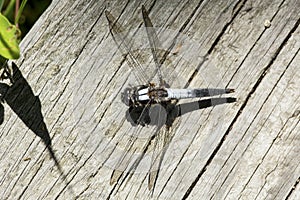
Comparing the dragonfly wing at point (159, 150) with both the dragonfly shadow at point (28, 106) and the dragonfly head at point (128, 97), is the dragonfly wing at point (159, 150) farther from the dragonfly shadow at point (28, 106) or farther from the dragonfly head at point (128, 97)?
the dragonfly shadow at point (28, 106)

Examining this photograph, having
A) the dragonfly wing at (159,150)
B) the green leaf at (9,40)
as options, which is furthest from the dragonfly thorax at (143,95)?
the green leaf at (9,40)

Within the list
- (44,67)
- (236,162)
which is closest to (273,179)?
(236,162)

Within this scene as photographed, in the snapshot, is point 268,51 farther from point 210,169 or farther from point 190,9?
point 210,169

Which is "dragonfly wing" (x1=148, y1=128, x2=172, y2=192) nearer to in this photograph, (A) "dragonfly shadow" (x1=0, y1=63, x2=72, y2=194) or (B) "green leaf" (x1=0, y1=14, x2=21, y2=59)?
(A) "dragonfly shadow" (x1=0, y1=63, x2=72, y2=194)

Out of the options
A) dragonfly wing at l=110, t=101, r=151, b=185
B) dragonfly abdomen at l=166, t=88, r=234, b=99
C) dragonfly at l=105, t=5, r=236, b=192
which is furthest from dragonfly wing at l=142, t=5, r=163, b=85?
Answer: dragonfly wing at l=110, t=101, r=151, b=185

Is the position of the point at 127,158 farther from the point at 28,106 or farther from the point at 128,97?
the point at 28,106

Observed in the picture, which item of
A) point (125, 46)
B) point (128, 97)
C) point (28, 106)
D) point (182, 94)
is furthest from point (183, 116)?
point (28, 106)

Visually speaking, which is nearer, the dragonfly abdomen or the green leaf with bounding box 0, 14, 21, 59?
the green leaf with bounding box 0, 14, 21, 59
